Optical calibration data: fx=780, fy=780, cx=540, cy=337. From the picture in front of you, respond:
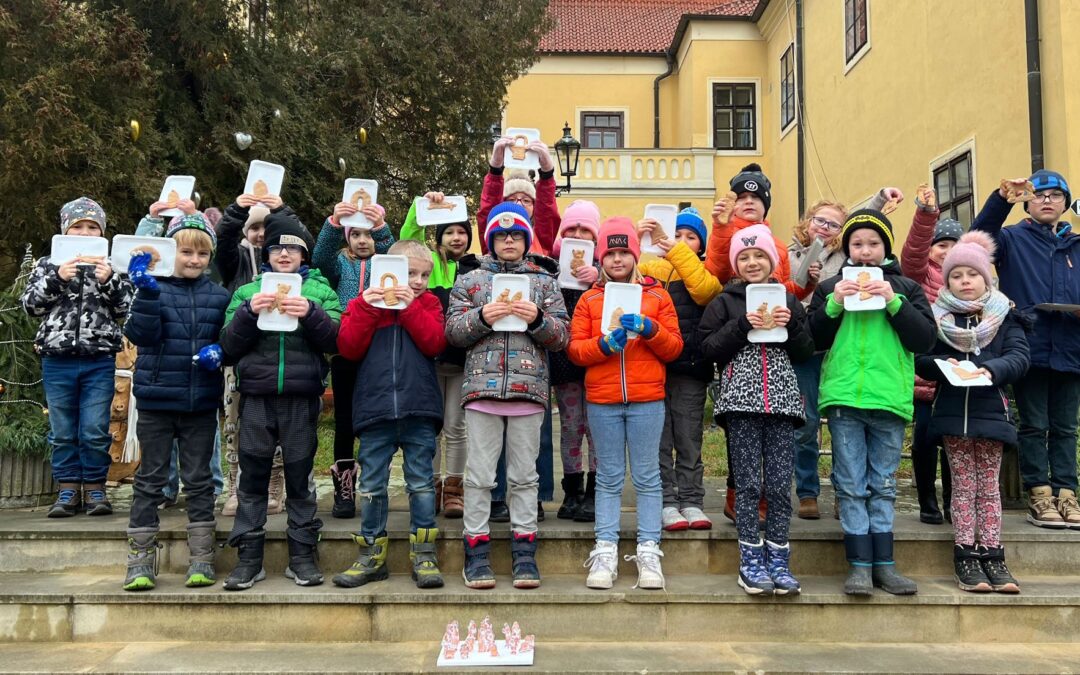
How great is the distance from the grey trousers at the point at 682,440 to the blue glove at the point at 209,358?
246 cm

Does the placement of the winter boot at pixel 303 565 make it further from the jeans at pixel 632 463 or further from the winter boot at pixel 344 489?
the jeans at pixel 632 463

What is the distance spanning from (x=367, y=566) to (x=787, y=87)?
18269 millimetres

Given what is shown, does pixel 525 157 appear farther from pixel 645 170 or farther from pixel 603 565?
pixel 645 170

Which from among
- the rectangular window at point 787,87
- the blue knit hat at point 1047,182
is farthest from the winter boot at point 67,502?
the rectangular window at point 787,87

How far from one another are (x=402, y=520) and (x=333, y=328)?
4.36 ft

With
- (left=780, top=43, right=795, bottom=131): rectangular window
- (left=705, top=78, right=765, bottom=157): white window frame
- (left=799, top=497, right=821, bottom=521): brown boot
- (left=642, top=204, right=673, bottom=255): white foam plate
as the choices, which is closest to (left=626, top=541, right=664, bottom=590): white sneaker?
(left=799, top=497, right=821, bottom=521): brown boot

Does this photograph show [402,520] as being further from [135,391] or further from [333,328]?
[135,391]

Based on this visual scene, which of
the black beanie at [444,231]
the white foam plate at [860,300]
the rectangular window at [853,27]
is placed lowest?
the white foam plate at [860,300]

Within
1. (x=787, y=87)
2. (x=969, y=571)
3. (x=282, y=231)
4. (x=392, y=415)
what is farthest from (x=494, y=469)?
(x=787, y=87)

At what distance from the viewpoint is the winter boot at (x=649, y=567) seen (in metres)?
4.00

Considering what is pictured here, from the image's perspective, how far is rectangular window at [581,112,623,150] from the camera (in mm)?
23766

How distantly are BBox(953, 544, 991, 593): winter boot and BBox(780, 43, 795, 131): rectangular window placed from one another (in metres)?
16.2

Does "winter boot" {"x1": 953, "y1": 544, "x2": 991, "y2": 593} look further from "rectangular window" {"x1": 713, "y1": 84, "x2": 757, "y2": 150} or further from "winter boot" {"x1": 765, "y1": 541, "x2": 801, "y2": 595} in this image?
"rectangular window" {"x1": 713, "y1": 84, "x2": 757, "y2": 150}

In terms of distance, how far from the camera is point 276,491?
16.1 feet
